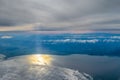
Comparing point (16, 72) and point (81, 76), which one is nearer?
point (81, 76)

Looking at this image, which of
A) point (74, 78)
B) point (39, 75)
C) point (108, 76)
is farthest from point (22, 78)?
point (108, 76)

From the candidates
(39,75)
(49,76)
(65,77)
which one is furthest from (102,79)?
(39,75)

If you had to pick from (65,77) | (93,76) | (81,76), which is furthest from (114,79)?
(65,77)

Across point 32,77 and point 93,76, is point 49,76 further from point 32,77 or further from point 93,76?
point 93,76

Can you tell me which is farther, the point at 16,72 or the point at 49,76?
the point at 16,72

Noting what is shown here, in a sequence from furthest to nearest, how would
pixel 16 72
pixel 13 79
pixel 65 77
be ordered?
1. pixel 16 72
2. pixel 65 77
3. pixel 13 79

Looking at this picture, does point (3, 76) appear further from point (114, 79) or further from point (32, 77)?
point (114, 79)

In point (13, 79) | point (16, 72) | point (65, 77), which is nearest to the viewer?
point (13, 79)
